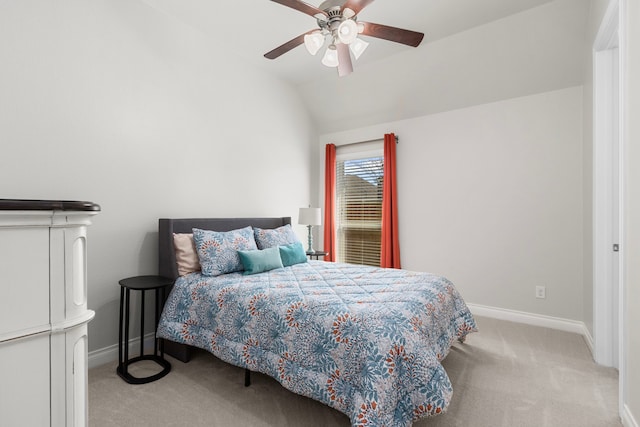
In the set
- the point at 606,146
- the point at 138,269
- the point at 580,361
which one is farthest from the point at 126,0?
the point at 580,361

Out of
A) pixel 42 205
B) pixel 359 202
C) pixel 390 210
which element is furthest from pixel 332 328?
pixel 359 202

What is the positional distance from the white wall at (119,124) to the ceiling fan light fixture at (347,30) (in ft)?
6.19

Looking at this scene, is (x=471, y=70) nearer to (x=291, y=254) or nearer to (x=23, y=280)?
(x=291, y=254)

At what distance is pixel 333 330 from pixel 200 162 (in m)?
2.42

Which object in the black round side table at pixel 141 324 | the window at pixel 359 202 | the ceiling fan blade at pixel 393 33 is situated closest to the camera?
the ceiling fan blade at pixel 393 33

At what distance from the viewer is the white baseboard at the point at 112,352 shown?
2.57 meters

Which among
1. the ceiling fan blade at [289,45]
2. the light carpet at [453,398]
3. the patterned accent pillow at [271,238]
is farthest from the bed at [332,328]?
the ceiling fan blade at [289,45]

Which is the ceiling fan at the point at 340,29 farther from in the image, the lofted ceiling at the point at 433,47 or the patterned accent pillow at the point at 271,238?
the patterned accent pillow at the point at 271,238

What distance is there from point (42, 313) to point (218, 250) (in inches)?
82.9

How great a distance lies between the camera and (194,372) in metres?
2.47

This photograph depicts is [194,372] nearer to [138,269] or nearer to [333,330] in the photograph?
[138,269]

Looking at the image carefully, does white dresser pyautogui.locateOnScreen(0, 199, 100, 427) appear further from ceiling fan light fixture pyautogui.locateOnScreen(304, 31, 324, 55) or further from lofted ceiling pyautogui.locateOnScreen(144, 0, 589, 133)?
lofted ceiling pyautogui.locateOnScreen(144, 0, 589, 133)

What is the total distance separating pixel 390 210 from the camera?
4371 millimetres

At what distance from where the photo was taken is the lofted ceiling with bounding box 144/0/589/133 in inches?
116
